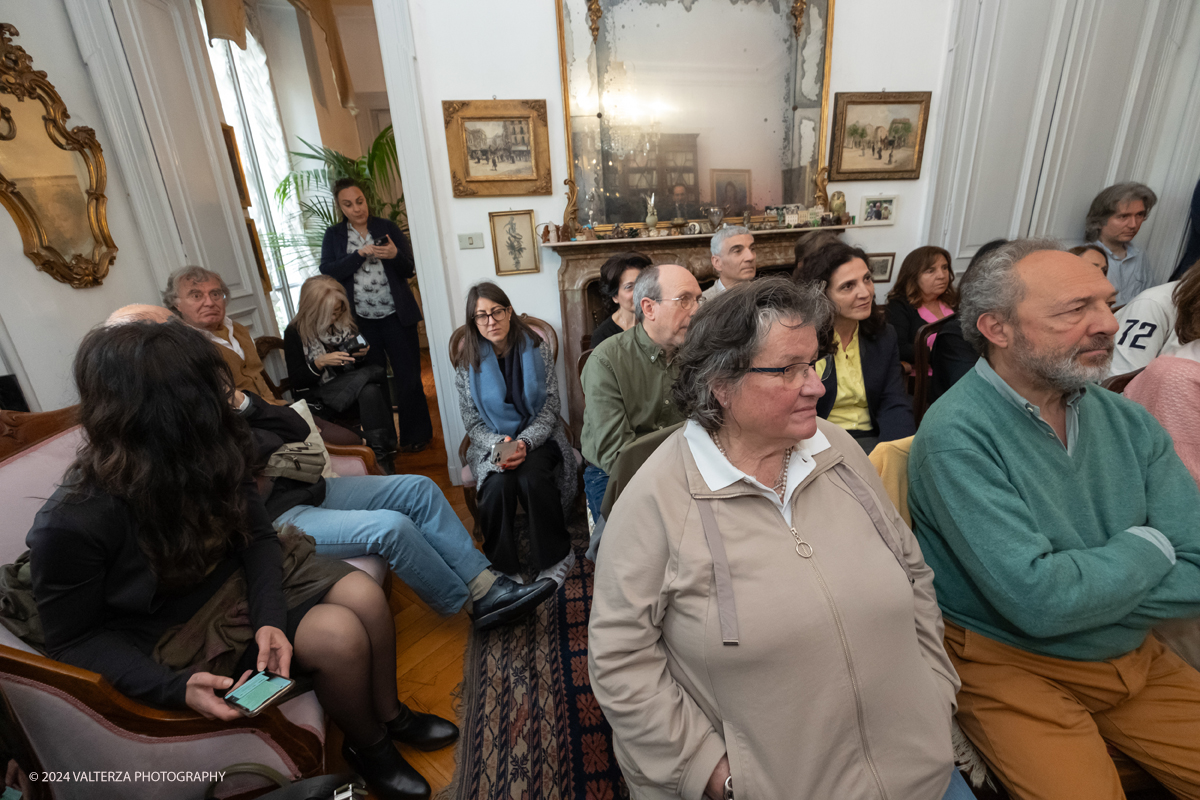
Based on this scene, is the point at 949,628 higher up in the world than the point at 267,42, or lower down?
lower down

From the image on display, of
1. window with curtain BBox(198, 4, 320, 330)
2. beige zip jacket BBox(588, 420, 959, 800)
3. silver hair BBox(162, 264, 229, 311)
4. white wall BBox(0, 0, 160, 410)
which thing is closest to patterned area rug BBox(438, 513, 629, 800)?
beige zip jacket BBox(588, 420, 959, 800)

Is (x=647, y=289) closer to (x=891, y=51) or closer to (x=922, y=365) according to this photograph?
(x=922, y=365)

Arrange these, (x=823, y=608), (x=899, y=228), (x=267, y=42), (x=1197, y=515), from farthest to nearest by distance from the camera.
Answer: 1. (x=267, y=42)
2. (x=899, y=228)
3. (x=1197, y=515)
4. (x=823, y=608)

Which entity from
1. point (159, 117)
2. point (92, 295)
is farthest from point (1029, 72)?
point (92, 295)

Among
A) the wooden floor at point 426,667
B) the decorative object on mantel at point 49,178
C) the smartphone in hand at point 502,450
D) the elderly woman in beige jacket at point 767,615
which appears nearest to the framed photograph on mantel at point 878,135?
the smartphone in hand at point 502,450

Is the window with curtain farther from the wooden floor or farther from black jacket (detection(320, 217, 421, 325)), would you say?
the wooden floor

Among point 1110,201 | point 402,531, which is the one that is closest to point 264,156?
point 402,531

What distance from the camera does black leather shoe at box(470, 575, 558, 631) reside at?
200 centimetres

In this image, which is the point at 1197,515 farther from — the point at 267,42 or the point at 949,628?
the point at 267,42

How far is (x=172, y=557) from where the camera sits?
117 cm

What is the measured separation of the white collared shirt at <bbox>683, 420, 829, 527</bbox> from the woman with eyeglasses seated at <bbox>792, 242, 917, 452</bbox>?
1.07 metres

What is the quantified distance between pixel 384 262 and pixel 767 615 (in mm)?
3486

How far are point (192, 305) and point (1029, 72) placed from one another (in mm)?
5310

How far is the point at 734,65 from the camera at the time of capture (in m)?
3.20
